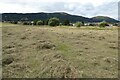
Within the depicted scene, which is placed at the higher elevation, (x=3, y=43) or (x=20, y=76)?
(x=3, y=43)

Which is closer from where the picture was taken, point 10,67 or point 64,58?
point 10,67

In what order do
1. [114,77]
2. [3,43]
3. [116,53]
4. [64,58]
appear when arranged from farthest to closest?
1. [3,43]
2. [116,53]
3. [64,58]
4. [114,77]

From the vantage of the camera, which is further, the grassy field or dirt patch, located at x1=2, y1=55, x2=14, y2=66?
dirt patch, located at x1=2, y1=55, x2=14, y2=66

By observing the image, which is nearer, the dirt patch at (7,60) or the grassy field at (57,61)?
the grassy field at (57,61)

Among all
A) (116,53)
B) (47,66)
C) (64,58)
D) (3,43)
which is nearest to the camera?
(47,66)

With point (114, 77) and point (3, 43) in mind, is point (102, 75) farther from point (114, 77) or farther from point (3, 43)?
point (3, 43)

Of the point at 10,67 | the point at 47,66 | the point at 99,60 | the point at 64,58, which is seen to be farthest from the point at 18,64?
the point at 99,60

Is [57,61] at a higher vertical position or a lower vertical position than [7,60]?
higher

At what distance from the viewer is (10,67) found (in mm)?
18000

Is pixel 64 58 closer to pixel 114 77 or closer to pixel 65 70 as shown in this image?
pixel 65 70

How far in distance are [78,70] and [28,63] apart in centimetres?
402

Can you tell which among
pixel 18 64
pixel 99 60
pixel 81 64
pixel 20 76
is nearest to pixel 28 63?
pixel 18 64

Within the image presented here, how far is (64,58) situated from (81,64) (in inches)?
67.4

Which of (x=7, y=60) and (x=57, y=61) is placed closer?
(x=57, y=61)
